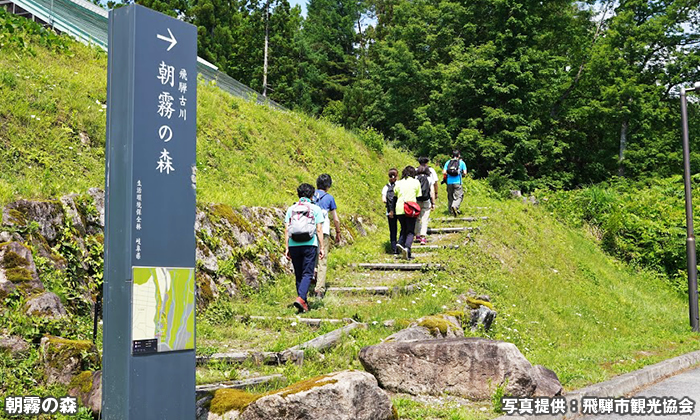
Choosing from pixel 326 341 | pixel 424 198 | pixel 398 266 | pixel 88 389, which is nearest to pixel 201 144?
pixel 424 198

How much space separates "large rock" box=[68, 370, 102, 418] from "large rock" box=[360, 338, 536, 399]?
272 centimetres

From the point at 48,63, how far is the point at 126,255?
422 inches

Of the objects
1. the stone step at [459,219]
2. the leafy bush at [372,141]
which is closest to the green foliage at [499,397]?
the stone step at [459,219]

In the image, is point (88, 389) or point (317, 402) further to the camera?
point (88, 389)

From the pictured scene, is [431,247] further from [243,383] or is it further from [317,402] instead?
[317,402]

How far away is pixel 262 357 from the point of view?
6547mm

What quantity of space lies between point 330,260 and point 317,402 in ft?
26.5

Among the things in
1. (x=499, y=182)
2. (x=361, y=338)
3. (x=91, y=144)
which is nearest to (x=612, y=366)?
(x=361, y=338)

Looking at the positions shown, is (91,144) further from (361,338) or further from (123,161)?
(123,161)

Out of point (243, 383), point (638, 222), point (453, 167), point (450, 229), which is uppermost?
point (453, 167)

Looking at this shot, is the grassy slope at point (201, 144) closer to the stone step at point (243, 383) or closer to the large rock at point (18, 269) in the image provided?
the large rock at point (18, 269)

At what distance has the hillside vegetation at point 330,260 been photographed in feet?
23.6

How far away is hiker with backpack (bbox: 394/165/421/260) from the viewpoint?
12.3m

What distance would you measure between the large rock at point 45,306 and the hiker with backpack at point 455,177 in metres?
11.6
